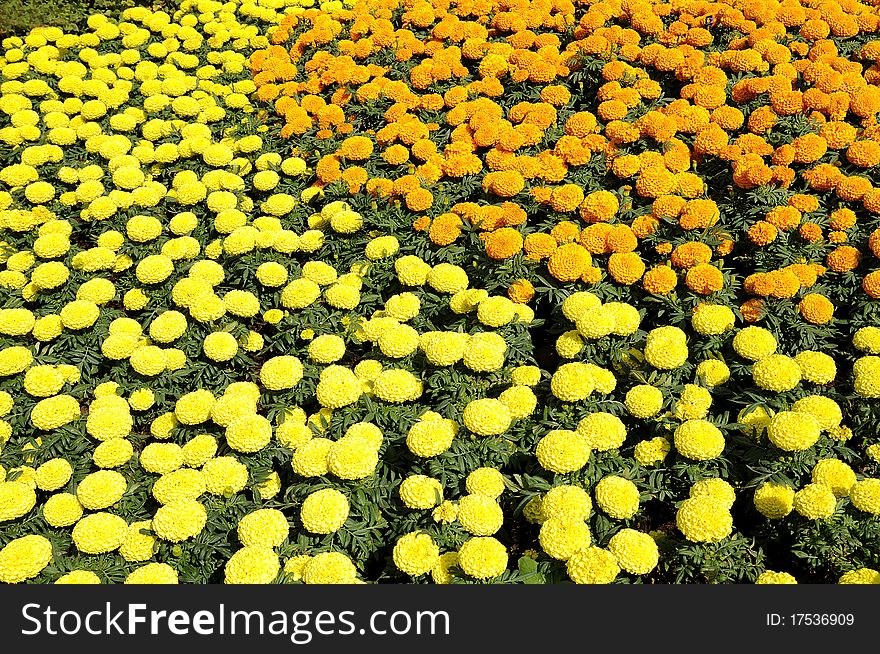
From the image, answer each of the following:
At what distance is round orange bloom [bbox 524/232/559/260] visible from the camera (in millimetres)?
3977

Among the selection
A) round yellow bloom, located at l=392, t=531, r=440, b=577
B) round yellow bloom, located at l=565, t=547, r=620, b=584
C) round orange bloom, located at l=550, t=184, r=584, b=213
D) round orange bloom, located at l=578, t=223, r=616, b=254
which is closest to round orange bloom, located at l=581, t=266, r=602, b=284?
round orange bloom, located at l=578, t=223, r=616, b=254

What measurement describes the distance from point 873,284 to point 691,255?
0.83m

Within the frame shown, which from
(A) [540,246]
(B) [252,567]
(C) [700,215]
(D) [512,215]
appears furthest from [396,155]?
(B) [252,567]

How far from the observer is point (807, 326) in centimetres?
359

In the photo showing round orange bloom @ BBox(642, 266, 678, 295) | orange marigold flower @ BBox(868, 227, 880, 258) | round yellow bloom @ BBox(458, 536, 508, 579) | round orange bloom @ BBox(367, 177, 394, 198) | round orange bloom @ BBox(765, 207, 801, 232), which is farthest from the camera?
round orange bloom @ BBox(367, 177, 394, 198)

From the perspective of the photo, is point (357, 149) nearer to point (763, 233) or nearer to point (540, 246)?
point (540, 246)

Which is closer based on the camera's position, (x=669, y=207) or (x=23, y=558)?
(x=23, y=558)

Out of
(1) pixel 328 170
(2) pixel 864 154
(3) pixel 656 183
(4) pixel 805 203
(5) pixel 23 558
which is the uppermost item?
(2) pixel 864 154

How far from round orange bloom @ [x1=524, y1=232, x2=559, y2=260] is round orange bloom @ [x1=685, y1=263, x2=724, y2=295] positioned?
716 mm

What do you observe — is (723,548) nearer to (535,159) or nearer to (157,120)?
(535,159)

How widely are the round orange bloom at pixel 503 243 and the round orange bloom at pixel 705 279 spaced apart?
89 cm

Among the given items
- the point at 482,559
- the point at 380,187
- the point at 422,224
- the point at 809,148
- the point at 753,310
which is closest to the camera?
the point at 482,559

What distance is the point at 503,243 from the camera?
397 centimetres

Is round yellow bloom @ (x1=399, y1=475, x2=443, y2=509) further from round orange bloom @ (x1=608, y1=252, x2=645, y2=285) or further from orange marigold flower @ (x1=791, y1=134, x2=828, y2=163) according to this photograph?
orange marigold flower @ (x1=791, y1=134, x2=828, y2=163)
